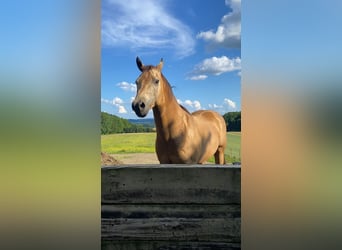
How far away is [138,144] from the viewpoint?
0.84 metres

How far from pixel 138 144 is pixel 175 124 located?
23 centimetres

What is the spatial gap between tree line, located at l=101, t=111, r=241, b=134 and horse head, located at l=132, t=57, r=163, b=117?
0.06 m

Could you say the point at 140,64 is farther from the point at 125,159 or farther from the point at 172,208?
the point at 172,208

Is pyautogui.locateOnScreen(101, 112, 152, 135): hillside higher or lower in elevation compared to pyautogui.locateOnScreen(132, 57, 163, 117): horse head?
lower

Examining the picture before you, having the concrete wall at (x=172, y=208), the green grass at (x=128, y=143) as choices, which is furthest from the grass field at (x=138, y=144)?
the concrete wall at (x=172, y=208)

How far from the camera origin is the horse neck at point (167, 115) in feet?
3.19

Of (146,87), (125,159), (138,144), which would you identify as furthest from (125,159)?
(146,87)

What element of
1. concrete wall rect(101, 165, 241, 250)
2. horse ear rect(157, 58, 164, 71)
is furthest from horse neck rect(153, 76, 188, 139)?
concrete wall rect(101, 165, 241, 250)

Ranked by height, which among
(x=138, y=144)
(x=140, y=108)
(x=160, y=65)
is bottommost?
(x=138, y=144)

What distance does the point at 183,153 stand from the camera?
102 cm

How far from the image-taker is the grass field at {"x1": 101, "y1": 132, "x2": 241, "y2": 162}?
73cm

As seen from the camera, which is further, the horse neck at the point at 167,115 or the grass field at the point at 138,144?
the horse neck at the point at 167,115

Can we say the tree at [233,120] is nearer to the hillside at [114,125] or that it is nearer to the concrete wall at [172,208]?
the concrete wall at [172,208]

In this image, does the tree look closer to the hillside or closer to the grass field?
the grass field
